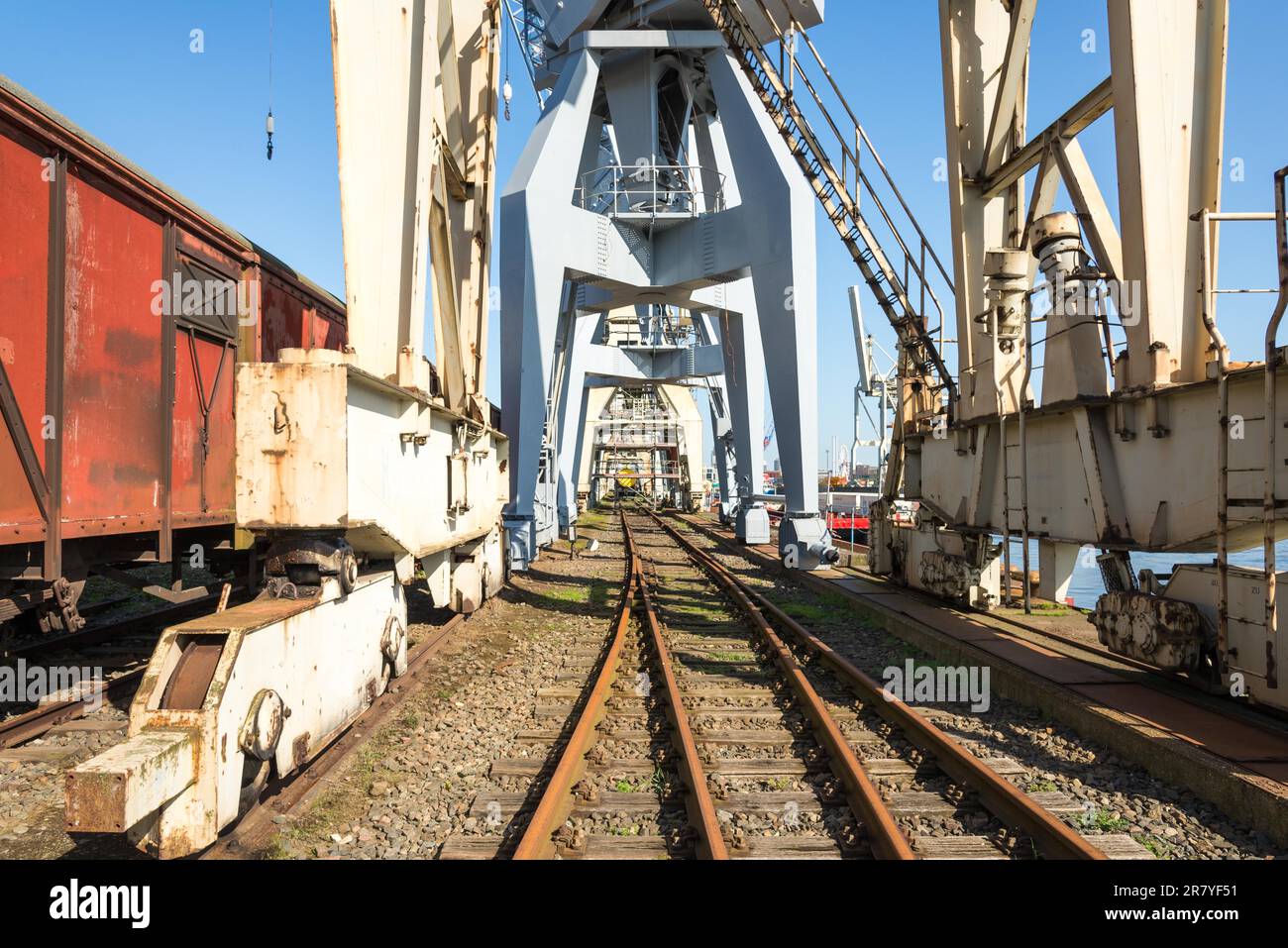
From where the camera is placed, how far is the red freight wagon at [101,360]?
4.63 meters

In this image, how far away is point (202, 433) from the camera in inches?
271

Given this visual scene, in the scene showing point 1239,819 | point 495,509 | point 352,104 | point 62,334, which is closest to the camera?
point 1239,819

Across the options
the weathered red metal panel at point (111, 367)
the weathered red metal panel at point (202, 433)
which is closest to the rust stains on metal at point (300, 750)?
the weathered red metal panel at point (111, 367)

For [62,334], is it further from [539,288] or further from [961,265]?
[539,288]

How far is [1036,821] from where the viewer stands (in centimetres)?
367

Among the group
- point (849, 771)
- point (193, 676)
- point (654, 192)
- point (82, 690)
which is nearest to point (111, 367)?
point (82, 690)

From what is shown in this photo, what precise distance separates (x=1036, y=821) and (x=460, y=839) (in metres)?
2.88

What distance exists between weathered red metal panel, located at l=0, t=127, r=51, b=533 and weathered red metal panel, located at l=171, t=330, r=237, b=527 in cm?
152

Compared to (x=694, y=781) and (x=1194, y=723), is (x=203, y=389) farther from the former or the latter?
(x=1194, y=723)

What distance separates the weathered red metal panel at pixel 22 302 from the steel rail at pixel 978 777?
5.94 meters

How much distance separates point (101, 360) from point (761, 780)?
556 centimetres

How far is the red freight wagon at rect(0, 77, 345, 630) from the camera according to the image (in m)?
4.63
